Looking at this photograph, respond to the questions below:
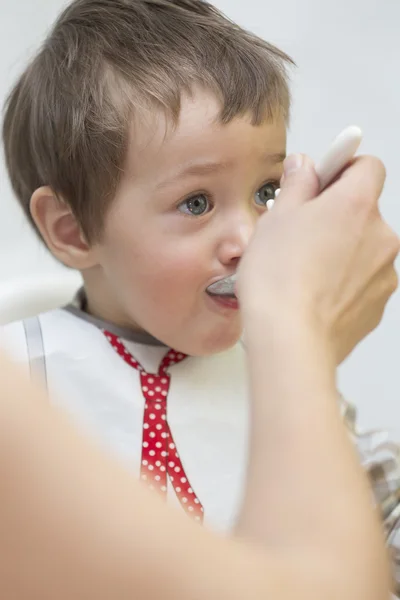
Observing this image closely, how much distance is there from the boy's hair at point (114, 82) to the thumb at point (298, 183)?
213mm

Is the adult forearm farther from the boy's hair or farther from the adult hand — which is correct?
the boy's hair

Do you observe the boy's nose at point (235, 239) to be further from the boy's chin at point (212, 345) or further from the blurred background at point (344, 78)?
the blurred background at point (344, 78)

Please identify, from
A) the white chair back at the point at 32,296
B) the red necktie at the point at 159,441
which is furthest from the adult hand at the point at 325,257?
the white chair back at the point at 32,296

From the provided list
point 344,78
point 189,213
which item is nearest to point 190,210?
point 189,213

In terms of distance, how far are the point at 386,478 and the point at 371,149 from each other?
0.68m

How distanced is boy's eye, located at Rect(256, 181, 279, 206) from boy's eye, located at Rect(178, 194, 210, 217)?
2.2 inches

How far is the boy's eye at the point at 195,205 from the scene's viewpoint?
805 millimetres

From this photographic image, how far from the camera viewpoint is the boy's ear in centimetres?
87

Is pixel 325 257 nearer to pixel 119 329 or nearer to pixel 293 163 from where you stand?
pixel 293 163

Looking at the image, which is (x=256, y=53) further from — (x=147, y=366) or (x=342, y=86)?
(x=342, y=86)

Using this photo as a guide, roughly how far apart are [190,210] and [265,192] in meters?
0.08

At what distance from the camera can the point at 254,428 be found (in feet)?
1.37

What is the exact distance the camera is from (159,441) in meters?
0.85

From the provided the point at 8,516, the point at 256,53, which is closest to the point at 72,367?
the point at 256,53
